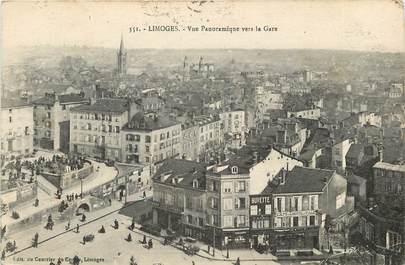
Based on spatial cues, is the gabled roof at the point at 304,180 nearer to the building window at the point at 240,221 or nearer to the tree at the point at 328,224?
the tree at the point at 328,224

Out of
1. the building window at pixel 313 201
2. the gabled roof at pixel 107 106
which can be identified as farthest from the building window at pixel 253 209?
the gabled roof at pixel 107 106

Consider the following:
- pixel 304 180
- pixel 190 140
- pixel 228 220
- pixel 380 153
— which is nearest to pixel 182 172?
pixel 190 140

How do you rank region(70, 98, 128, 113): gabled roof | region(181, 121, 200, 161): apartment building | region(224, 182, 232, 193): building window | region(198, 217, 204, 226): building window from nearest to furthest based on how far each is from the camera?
1. region(224, 182, 232, 193): building window
2. region(198, 217, 204, 226): building window
3. region(181, 121, 200, 161): apartment building
4. region(70, 98, 128, 113): gabled roof

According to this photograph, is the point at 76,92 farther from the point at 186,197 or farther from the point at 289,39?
the point at 289,39

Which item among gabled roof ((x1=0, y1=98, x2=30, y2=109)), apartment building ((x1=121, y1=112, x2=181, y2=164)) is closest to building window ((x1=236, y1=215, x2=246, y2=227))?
apartment building ((x1=121, y1=112, x2=181, y2=164))

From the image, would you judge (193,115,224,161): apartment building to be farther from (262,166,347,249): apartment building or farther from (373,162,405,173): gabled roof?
(373,162,405,173): gabled roof

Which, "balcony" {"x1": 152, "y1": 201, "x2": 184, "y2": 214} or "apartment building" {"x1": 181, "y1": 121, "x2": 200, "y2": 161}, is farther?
"apartment building" {"x1": 181, "y1": 121, "x2": 200, "y2": 161}

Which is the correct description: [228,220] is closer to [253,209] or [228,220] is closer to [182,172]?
[253,209]
